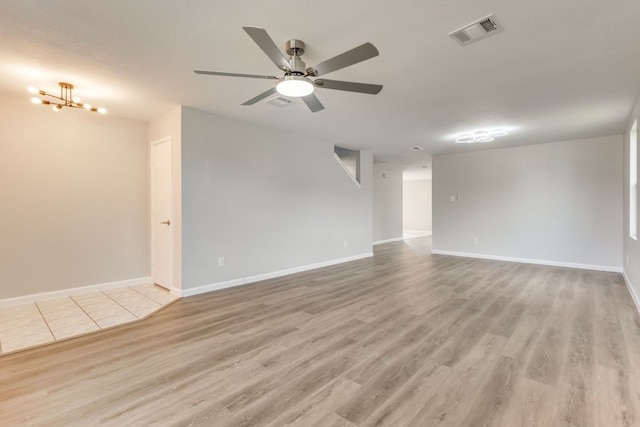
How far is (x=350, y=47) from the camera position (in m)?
2.45

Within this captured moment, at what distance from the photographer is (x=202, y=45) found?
7.94ft

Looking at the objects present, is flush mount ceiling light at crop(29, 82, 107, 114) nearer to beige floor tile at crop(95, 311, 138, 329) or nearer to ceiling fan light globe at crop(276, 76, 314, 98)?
beige floor tile at crop(95, 311, 138, 329)

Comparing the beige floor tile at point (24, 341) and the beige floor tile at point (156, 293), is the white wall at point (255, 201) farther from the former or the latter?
the beige floor tile at point (24, 341)

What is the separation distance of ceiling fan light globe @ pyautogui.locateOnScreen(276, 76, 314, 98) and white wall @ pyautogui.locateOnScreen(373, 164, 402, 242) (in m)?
7.05

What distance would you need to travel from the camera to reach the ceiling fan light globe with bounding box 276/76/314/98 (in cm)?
228

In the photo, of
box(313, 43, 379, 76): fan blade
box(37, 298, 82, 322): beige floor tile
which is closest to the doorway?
box(37, 298, 82, 322): beige floor tile

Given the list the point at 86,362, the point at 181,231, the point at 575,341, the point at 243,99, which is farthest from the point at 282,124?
the point at 575,341

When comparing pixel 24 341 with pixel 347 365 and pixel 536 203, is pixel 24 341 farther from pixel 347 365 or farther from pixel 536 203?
pixel 536 203

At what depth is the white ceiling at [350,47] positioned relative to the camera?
200cm

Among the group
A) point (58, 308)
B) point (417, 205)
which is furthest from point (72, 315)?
point (417, 205)

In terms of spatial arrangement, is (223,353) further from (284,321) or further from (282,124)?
(282,124)

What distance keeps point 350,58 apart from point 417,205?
1245 cm

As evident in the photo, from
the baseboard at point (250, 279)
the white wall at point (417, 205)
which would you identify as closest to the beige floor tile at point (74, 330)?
the baseboard at point (250, 279)

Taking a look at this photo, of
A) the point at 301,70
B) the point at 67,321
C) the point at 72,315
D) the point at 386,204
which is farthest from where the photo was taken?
the point at 386,204
